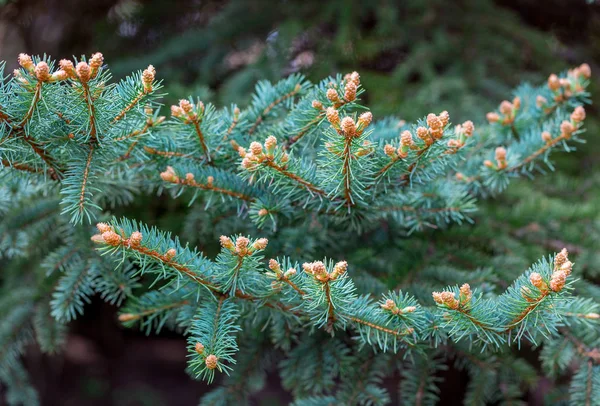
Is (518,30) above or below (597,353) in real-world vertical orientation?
above

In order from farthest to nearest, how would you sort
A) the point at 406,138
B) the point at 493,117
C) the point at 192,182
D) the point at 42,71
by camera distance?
the point at 493,117, the point at 192,182, the point at 406,138, the point at 42,71

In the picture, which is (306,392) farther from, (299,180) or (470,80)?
(470,80)

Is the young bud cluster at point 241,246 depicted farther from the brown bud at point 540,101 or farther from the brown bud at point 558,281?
the brown bud at point 540,101

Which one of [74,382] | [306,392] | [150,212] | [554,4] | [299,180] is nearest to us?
[299,180]

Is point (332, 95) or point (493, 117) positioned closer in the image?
point (332, 95)

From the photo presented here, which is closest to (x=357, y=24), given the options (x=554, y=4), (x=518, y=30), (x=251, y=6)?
(x=251, y=6)

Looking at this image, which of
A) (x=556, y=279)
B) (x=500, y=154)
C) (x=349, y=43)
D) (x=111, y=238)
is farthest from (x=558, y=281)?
(x=349, y=43)

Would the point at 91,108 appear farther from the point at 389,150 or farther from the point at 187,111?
the point at 389,150
